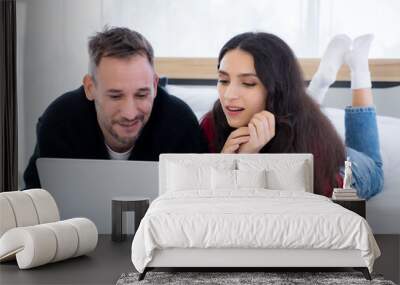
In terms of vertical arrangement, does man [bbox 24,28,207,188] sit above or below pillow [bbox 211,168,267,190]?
above

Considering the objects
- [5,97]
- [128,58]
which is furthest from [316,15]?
[5,97]

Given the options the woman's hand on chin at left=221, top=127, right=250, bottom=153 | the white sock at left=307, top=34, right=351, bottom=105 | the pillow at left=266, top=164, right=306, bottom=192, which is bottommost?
the pillow at left=266, top=164, right=306, bottom=192

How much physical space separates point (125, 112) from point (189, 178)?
1.22 meters

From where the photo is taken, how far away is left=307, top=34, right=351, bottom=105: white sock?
7754mm

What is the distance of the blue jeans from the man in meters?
1.53

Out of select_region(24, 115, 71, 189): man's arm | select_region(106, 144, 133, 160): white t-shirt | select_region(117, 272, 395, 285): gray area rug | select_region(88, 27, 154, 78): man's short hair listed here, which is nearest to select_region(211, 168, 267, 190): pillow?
select_region(106, 144, 133, 160): white t-shirt

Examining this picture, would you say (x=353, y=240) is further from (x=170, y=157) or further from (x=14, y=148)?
(x=14, y=148)

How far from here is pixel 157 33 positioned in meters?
7.82

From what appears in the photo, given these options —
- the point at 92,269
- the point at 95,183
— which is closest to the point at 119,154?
the point at 95,183

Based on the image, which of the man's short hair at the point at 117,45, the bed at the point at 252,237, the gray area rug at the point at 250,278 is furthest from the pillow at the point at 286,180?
the man's short hair at the point at 117,45

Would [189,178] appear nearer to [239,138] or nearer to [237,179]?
[237,179]

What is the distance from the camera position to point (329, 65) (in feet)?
25.6

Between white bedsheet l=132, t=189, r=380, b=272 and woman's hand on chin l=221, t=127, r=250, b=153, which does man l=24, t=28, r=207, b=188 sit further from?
white bedsheet l=132, t=189, r=380, b=272

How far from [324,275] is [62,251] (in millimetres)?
2037
